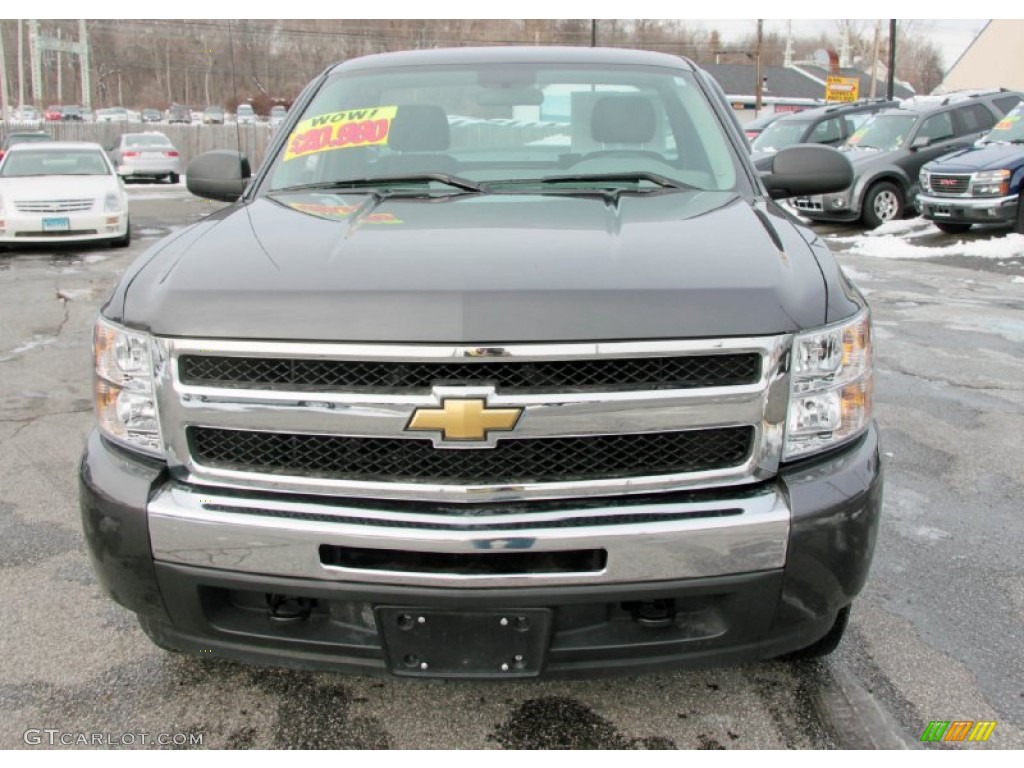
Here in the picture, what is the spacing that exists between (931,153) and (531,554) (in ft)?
52.0

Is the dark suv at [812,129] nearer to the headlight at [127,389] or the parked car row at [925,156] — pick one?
the parked car row at [925,156]

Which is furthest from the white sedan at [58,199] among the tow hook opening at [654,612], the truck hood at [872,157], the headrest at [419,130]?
the tow hook opening at [654,612]

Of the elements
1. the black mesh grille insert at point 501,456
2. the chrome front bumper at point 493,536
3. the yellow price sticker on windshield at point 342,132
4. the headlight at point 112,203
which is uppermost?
the yellow price sticker on windshield at point 342,132

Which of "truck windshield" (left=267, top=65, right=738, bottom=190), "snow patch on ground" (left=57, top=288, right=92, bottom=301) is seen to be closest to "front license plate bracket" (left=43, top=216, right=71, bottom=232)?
"snow patch on ground" (left=57, top=288, right=92, bottom=301)

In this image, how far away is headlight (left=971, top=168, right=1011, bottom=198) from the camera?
1259 cm

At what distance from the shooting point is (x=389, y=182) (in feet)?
10.2

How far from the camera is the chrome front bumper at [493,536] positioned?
1.96 m

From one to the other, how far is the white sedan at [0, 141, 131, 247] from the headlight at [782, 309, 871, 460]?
41.2 feet

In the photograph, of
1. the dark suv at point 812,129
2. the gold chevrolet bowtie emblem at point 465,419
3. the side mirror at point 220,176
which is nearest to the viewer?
the gold chevrolet bowtie emblem at point 465,419

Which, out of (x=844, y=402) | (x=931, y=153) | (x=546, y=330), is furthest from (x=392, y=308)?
(x=931, y=153)

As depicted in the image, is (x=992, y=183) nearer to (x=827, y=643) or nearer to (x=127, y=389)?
(x=827, y=643)

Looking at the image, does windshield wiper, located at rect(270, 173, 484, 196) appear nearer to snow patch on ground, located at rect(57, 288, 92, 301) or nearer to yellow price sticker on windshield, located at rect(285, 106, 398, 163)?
yellow price sticker on windshield, located at rect(285, 106, 398, 163)

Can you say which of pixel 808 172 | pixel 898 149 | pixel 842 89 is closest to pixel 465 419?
pixel 808 172

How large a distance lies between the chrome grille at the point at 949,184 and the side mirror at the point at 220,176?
11.8 meters
